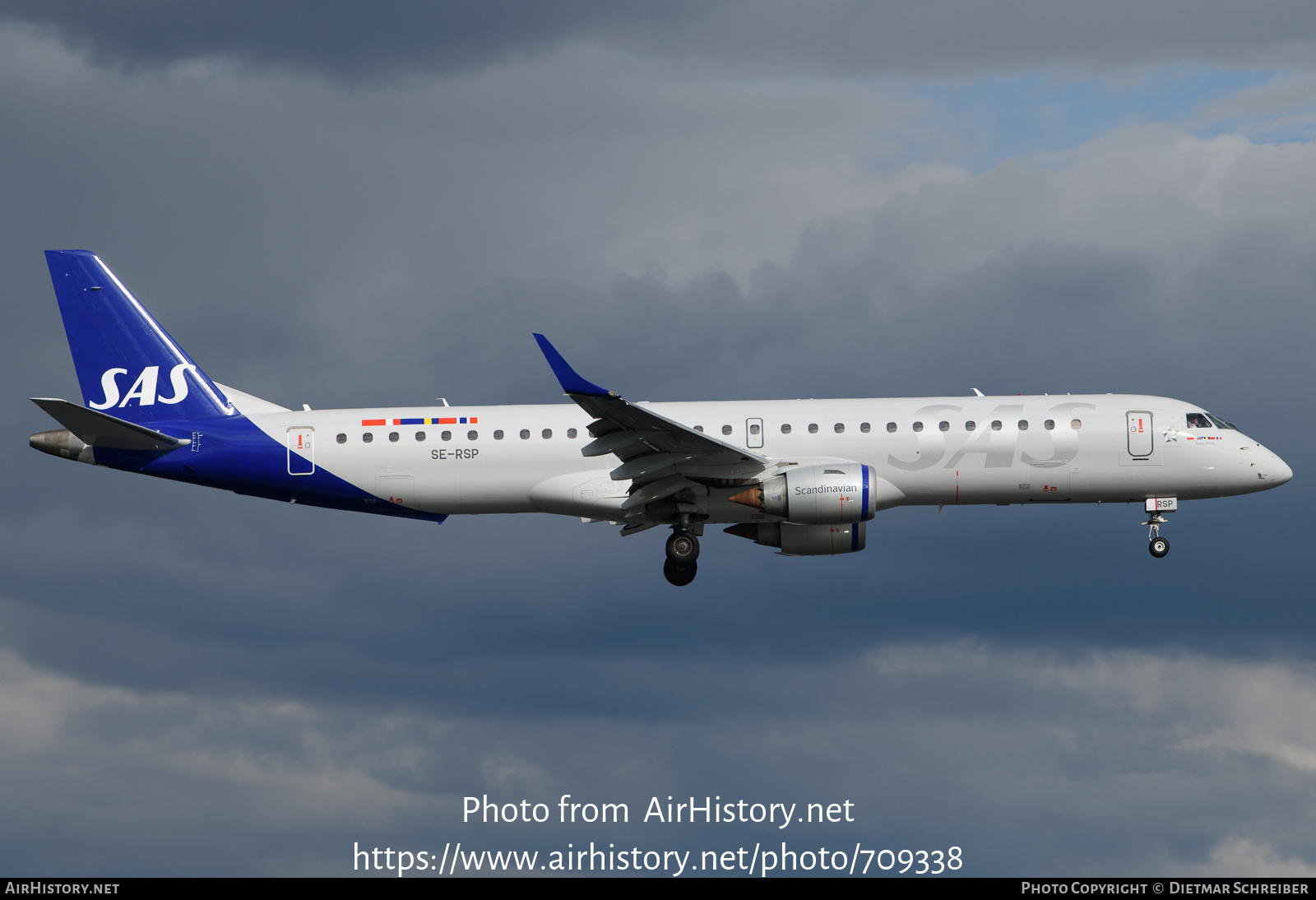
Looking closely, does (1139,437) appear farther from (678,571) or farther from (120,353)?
(120,353)

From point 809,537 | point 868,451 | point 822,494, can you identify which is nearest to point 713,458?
point 822,494

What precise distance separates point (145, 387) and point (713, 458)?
755 inches

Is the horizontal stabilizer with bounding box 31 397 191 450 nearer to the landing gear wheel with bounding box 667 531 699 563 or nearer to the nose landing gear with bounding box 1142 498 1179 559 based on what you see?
the landing gear wheel with bounding box 667 531 699 563

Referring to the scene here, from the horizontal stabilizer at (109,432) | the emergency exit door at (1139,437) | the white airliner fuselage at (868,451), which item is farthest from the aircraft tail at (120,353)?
the emergency exit door at (1139,437)

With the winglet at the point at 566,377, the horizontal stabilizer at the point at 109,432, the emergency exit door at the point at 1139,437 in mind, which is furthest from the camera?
the emergency exit door at the point at 1139,437

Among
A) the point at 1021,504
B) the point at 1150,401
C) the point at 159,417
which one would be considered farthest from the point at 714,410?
the point at 159,417

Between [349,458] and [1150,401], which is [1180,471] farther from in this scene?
[349,458]

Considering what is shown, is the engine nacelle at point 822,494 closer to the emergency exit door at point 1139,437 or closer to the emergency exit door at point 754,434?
the emergency exit door at point 754,434

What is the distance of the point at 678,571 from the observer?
131 feet

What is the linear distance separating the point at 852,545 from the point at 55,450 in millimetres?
24971

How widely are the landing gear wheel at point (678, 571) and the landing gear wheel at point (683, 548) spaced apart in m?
0.14

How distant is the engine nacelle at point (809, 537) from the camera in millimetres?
40438

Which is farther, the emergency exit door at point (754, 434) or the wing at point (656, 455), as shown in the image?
the emergency exit door at point (754, 434)

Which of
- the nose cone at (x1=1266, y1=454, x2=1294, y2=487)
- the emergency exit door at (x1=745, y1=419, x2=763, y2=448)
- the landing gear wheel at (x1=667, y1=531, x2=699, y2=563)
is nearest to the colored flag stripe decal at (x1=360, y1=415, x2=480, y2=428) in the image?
the landing gear wheel at (x1=667, y1=531, x2=699, y2=563)
